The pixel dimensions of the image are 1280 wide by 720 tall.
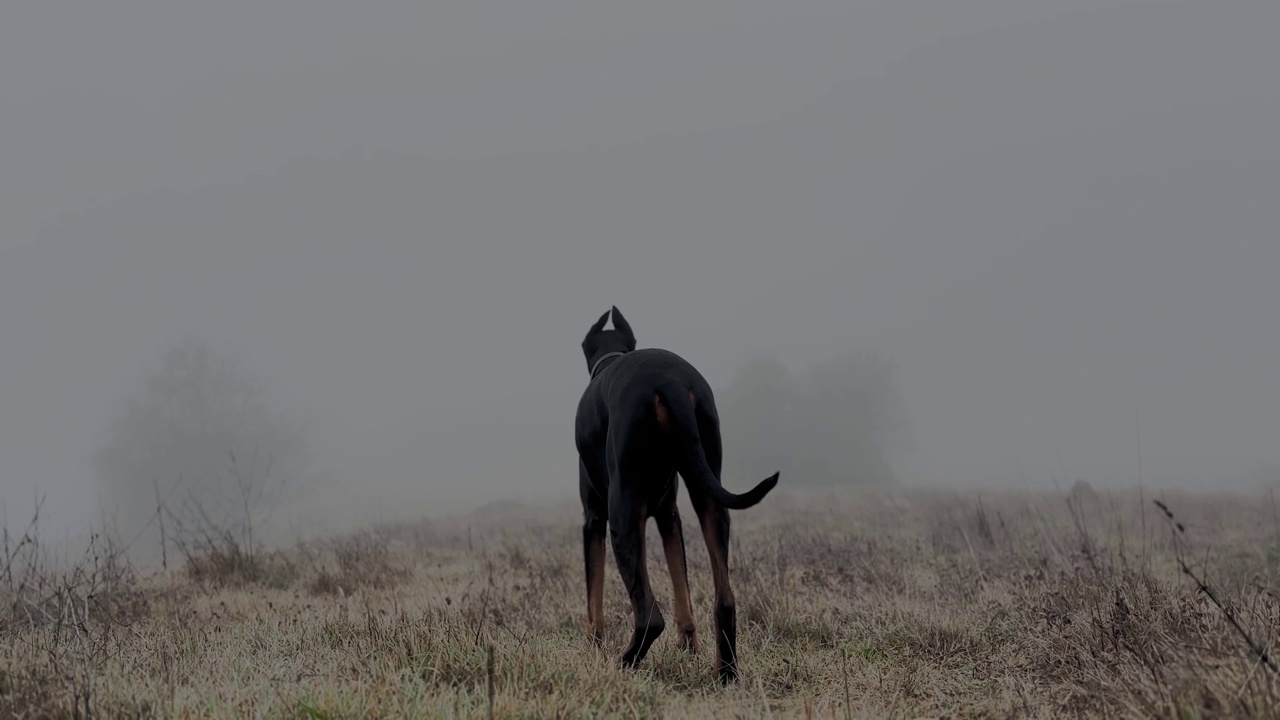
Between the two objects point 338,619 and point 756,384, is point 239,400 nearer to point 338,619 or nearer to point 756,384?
point 756,384

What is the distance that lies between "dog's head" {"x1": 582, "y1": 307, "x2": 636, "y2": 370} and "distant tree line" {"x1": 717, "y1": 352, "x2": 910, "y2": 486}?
134ft

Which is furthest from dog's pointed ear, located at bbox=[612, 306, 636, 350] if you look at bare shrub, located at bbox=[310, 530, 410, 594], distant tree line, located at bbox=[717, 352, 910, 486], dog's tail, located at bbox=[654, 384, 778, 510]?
distant tree line, located at bbox=[717, 352, 910, 486]

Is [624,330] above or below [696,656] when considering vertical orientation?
above

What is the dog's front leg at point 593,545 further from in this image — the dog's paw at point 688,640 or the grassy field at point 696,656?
the dog's paw at point 688,640

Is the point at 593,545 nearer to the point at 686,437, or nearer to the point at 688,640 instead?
the point at 688,640

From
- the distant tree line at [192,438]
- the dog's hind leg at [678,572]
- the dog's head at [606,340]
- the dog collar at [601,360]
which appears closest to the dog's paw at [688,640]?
the dog's hind leg at [678,572]

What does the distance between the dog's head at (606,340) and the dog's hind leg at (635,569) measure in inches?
57.9

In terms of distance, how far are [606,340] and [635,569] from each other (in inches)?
72.8

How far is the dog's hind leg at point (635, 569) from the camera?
10.5 feet

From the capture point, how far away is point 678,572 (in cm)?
382

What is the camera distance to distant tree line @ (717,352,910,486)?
46250 mm

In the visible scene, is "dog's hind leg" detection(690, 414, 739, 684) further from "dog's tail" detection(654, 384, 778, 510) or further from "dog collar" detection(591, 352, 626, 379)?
"dog collar" detection(591, 352, 626, 379)

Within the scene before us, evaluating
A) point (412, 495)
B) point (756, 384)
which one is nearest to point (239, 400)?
point (412, 495)

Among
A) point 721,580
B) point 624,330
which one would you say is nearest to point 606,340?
point 624,330
